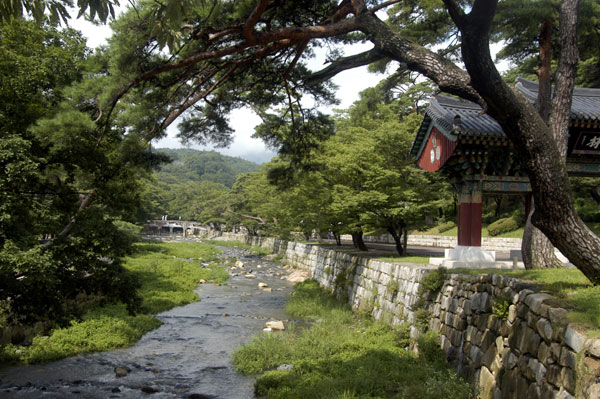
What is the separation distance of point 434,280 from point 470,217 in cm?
188

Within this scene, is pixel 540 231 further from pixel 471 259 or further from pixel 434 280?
pixel 434 280

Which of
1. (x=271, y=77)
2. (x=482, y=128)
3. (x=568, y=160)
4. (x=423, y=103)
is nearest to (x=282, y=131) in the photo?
(x=271, y=77)

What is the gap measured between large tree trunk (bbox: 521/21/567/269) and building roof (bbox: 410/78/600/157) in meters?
1.05

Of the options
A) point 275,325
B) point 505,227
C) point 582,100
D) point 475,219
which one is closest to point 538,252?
point 475,219

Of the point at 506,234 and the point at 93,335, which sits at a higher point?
the point at 506,234

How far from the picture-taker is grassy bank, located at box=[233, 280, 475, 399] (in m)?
6.52

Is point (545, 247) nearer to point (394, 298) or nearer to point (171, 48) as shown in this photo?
point (394, 298)

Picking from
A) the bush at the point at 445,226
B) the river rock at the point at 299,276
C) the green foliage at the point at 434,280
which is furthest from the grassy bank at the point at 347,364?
the bush at the point at 445,226

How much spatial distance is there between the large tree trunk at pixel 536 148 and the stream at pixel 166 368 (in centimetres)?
576

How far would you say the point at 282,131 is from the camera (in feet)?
32.3

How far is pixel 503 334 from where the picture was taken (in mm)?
5648

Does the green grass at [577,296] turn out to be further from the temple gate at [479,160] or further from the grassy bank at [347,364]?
the temple gate at [479,160]

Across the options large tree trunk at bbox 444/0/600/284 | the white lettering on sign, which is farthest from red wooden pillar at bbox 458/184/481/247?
large tree trunk at bbox 444/0/600/284

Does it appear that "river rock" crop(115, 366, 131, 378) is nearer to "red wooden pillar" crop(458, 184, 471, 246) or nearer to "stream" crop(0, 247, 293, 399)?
"stream" crop(0, 247, 293, 399)
